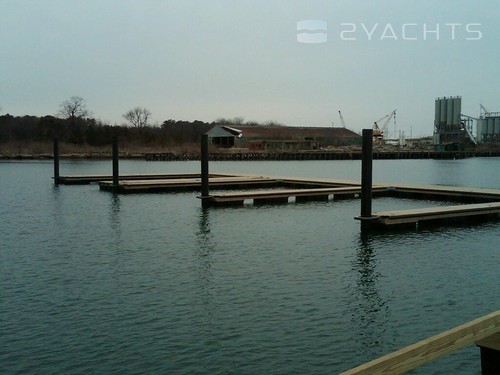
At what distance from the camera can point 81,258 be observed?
12102 mm

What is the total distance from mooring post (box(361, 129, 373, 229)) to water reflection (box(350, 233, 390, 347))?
291 centimetres

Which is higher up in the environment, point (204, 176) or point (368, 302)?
point (204, 176)

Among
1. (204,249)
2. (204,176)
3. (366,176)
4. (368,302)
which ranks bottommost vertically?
(368,302)

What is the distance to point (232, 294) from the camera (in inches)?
363

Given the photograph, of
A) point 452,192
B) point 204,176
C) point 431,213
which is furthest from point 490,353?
point 452,192

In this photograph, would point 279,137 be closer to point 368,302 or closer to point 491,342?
point 368,302

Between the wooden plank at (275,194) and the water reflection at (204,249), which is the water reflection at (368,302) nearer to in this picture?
the water reflection at (204,249)

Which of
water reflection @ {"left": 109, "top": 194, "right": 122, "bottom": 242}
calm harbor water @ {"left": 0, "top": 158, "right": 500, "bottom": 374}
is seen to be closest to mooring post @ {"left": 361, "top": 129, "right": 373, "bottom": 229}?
calm harbor water @ {"left": 0, "top": 158, "right": 500, "bottom": 374}

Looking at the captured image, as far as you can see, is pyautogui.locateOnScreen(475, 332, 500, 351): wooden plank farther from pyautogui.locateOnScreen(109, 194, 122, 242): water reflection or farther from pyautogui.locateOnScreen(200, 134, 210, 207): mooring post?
pyautogui.locateOnScreen(200, 134, 210, 207): mooring post

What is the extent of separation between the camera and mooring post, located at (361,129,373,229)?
15.3m

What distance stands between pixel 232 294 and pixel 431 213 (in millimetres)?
9285

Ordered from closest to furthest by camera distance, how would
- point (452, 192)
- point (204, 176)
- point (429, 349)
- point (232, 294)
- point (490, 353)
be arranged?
1. point (429, 349)
2. point (490, 353)
3. point (232, 294)
4. point (204, 176)
5. point (452, 192)

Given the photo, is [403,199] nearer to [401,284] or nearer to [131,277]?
[401,284]

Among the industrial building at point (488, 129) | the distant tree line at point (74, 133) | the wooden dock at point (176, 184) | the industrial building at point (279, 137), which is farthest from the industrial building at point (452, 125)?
the wooden dock at point (176, 184)
